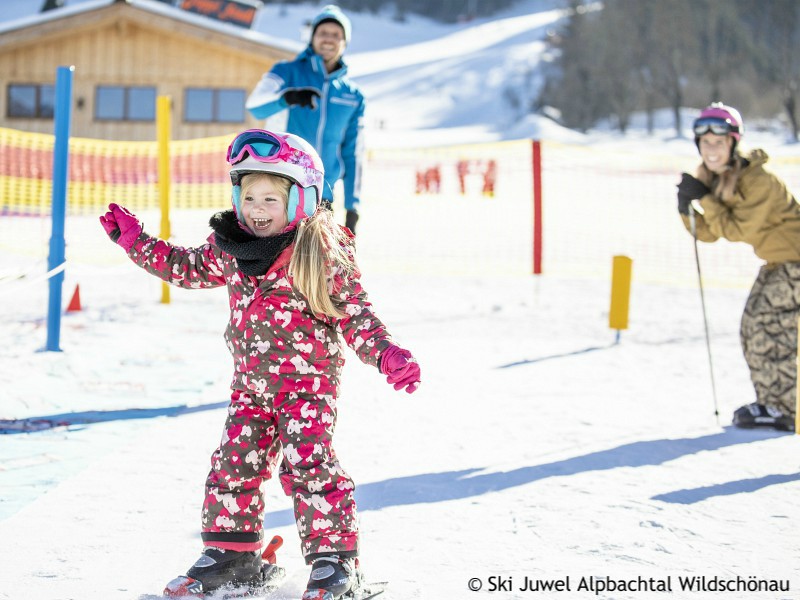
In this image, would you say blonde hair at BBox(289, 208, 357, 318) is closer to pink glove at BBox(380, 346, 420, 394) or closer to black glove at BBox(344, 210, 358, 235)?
pink glove at BBox(380, 346, 420, 394)

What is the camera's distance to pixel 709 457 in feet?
15.8

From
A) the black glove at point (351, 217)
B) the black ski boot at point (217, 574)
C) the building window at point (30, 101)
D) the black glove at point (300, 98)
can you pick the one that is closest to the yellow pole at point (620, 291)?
the black glove at point (351, 217)

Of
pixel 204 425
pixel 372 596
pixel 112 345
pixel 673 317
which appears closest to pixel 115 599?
pixel 372 596

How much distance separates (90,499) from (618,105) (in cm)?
5267

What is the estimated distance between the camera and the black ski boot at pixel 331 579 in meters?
2.87

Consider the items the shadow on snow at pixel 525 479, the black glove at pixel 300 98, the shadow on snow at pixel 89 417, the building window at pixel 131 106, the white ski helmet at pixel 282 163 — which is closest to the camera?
the white ski helmet at pixel 282 163

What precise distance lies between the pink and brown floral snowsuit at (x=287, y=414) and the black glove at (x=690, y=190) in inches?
117

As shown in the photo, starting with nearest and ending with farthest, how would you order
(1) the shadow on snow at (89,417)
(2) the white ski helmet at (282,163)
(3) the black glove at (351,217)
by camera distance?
(2) the white ski helmet at (282,163)
(1) the shadow on snow at (89,417)
(3) the black glove at (351,217)

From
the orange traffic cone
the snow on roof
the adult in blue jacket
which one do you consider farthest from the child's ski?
the snow on roof

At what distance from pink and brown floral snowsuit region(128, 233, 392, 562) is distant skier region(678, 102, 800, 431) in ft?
10.0

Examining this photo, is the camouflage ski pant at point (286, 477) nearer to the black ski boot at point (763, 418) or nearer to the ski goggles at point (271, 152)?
the ski goggles at point (271, 152)

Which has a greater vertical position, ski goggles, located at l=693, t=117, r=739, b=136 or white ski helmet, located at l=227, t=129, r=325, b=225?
ski goggles, located at l=693, t=117, r=739, b=136

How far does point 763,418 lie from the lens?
5414 mm

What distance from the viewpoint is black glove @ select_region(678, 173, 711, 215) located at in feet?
17.8
